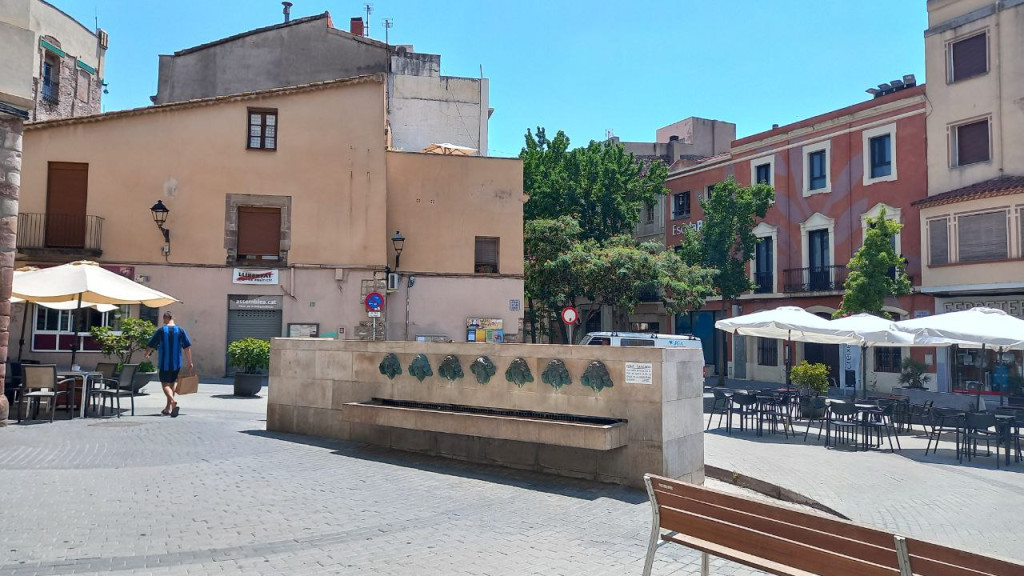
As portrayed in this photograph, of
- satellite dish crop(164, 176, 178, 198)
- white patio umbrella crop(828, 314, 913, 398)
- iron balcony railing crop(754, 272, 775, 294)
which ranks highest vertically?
satellite dish crop(164, 176, 178, 198)

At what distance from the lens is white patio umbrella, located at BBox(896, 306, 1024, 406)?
1334 centimetres

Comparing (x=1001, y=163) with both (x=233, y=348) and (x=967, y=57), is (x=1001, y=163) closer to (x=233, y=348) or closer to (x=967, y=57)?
(x=967, y=57)

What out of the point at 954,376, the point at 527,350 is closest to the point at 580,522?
the point at 527,350

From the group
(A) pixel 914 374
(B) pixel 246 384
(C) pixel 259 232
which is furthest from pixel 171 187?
(A) pixel 914 374

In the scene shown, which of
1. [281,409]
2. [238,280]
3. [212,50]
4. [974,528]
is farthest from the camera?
[212,50]

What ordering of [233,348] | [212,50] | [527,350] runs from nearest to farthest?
[527,350] → [233,348] → [212,50]

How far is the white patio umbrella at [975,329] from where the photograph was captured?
1334 centimetres

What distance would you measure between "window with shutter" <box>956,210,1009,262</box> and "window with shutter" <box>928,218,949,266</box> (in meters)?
0.50

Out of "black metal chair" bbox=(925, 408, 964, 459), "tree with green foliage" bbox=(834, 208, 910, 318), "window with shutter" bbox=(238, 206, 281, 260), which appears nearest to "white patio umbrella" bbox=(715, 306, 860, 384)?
"black metal chair" bbox=(925, 408, 964, 459)

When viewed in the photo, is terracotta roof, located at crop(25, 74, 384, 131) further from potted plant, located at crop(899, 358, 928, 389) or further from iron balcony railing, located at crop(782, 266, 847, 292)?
potted plant, located at crop(899, 358, 928, 389)

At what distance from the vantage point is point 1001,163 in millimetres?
25453

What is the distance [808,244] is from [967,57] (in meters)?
9.35

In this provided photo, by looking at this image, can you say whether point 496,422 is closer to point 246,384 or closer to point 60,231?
point 246,384

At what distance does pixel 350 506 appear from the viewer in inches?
276
